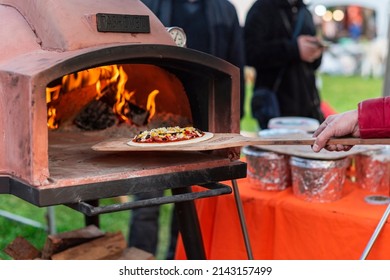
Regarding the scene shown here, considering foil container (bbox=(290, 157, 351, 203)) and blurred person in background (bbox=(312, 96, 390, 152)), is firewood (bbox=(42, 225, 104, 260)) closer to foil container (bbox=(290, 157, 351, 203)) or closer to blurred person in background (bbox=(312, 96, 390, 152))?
foil container (bbox=(290, 157, 351, 203))

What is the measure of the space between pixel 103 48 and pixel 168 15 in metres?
1.58

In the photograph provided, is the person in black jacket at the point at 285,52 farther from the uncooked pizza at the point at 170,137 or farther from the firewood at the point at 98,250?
the uncooked pizza at the point at 170,137

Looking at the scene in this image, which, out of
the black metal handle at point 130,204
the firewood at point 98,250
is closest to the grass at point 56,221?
the firewood at point 98,250

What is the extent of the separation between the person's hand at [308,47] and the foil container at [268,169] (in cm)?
128

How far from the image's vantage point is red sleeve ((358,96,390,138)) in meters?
1.74

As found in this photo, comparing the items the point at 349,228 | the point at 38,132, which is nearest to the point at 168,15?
the point at 349,228

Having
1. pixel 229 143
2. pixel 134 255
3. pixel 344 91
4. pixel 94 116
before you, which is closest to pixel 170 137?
pixel 229 143

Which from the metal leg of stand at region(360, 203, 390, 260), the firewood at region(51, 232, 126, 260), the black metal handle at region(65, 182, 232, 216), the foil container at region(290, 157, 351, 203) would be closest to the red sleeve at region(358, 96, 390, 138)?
the metal leg of stand at region(360, 203, 390, 260)

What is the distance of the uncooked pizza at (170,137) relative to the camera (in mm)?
1812

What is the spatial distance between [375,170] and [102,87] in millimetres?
1111

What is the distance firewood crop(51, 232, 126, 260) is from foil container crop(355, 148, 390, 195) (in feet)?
3.30

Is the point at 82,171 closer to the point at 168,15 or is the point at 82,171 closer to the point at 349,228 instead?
the point at 349,228

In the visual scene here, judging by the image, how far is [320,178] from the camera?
2.32 meters

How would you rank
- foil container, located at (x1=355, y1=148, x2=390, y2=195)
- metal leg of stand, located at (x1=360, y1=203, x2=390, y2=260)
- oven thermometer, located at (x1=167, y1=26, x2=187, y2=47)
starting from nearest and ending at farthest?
metal leg of stand, located at (x1=360, y1=203, x2=390, y2=260) → oven thermometer, located at (x1=167, y1=26, x2=187, y2=47) → foil container, located at (x1=355, y1=148, x2=390, y2=195)
